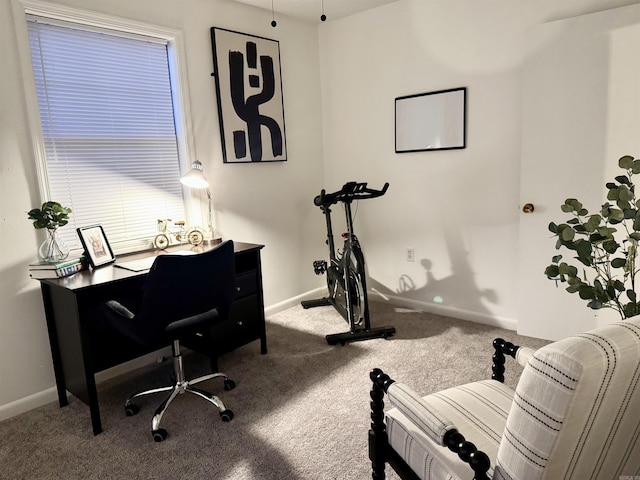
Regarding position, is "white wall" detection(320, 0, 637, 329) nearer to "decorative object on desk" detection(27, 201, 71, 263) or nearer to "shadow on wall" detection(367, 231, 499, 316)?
"shadow on wall" detection(367, 231, 499, 316)

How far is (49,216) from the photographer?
2289 millimetres

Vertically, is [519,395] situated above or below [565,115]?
below

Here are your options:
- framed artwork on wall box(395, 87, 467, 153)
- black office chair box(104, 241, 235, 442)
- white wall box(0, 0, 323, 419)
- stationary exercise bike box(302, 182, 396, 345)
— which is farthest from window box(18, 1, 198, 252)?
framed artwork on wall box(395, 87, 467, 153)

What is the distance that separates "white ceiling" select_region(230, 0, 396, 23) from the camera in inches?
132

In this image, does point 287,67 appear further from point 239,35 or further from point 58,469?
point 58,469

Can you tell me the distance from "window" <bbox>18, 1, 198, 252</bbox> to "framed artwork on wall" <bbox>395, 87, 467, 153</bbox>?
66.6 inches

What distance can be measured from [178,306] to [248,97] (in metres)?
1.96

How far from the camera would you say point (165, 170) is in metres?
3.01

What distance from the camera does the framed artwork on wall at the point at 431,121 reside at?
127 inches

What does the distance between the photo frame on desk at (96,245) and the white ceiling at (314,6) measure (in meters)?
2.01

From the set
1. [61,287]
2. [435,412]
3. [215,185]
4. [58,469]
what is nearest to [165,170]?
[215,185]

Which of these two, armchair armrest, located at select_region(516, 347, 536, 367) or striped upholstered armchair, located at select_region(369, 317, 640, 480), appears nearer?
striped upholstered armchair, located at select_region(369, 317, 640, 480)

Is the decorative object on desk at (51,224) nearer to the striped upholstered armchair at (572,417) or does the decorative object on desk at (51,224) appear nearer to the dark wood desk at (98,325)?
the dark wood desk at (98,325)

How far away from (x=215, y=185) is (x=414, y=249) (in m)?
1.70
